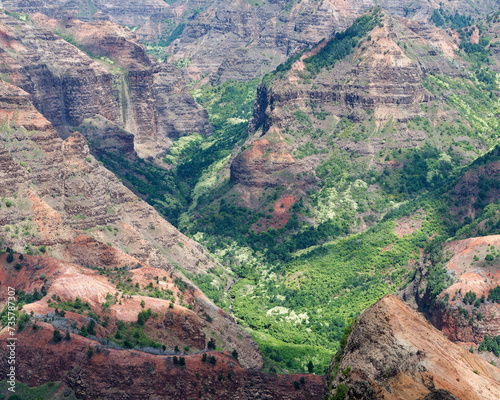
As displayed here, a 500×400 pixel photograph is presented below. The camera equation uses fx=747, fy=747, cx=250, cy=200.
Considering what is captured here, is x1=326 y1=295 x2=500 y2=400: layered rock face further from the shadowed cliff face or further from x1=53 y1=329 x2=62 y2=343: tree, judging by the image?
x1=53 y1=329 x2=62 y2=343: tree

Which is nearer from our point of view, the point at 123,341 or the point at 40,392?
the point at 40,392

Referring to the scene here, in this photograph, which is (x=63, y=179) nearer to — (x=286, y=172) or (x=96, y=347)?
(x=96, y=347)

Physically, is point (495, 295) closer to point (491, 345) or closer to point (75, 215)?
point (491, 345)

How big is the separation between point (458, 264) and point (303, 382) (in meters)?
44.3

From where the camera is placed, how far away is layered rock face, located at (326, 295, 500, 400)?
2248 inches

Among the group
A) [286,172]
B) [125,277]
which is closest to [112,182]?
[125,277]

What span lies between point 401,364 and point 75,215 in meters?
87.0

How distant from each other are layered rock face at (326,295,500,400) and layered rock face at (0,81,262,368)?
51356 millimetres

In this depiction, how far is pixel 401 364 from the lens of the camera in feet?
197

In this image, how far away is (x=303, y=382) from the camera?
9888cm

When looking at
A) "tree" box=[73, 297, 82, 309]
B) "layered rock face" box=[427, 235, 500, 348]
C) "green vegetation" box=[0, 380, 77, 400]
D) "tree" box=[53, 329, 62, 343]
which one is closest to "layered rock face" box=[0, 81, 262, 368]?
"tree" box=[73, 297, 82, 309]

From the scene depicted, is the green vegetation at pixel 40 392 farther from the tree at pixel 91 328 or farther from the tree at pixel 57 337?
the tree at pixel 91 328

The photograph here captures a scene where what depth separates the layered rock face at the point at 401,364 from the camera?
5709 cm

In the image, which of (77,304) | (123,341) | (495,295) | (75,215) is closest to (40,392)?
(123,341)
